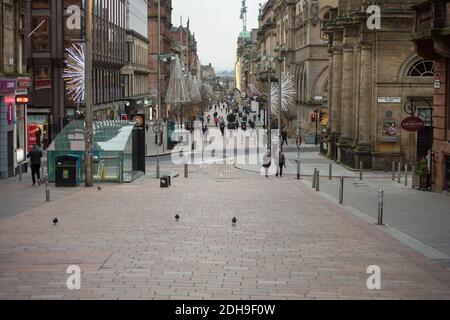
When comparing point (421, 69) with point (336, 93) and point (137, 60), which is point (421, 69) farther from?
point (137, 60)

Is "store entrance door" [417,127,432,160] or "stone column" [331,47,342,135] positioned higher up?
"stone column" [331,47,342,135]

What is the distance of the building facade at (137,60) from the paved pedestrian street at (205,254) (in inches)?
2291

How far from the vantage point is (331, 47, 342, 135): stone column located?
47.7m

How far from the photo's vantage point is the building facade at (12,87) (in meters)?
31.5

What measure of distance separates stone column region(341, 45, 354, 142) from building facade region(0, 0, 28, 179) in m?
18.8

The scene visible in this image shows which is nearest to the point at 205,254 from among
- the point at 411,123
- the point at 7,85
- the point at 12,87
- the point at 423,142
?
the point at 411,123

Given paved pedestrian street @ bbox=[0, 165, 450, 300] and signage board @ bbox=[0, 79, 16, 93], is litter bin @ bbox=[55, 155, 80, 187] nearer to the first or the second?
signage board @ bbox=[0, 79, 16, 93]

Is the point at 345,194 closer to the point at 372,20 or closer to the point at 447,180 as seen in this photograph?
the point at 447,180

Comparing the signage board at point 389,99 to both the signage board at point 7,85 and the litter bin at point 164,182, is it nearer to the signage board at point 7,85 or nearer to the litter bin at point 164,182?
the litter bin at point 164,182

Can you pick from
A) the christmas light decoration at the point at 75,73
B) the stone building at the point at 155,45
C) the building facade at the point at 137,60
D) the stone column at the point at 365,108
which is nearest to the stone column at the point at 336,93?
the stone column at the point at 365,108

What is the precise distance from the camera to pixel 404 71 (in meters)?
38.3

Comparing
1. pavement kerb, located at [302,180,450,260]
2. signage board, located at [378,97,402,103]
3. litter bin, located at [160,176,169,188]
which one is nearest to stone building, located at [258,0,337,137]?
signage board, located at [378,97,402,103]

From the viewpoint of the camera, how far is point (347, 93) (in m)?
44.5

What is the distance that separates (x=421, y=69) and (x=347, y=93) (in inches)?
260
